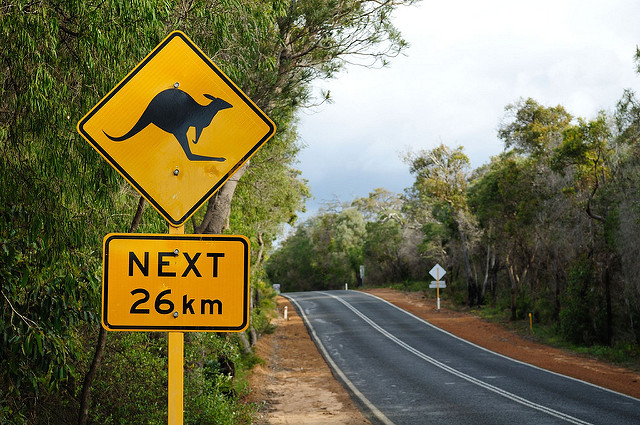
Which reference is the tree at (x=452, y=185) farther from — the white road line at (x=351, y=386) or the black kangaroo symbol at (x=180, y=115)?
the black kangaroo symbol at (x=180, y=115)

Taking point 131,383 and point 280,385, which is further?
point 280,385

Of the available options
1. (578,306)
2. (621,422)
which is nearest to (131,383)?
(621,422)

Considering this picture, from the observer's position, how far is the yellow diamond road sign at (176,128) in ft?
9.03

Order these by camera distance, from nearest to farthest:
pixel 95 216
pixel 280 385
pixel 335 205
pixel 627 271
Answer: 1. pixel 95 216
2. pixel 280 385
3. pixel 627 271
4. pixel 335 205

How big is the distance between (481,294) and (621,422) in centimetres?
2578

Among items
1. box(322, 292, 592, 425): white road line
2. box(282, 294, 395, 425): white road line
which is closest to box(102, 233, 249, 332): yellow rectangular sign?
box(282, 294, 395, 425): white road line

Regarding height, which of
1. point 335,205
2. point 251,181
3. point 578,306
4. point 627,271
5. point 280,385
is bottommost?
point 280,385

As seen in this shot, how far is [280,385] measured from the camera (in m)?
16.6

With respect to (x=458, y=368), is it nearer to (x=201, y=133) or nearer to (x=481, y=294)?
(x=201, y=133)

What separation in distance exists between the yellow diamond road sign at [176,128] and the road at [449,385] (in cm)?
1002

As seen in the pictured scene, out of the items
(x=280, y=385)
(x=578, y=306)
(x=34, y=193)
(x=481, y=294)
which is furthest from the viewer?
(x=481, y=294)

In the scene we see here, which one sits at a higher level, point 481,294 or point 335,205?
point 335,205

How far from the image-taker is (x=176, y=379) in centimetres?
266

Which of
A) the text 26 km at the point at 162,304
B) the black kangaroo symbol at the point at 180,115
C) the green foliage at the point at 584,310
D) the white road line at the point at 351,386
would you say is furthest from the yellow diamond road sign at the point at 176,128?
the green foliage at the point at 584,310
